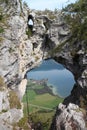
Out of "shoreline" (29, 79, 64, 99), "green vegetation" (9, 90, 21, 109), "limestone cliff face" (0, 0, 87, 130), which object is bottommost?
"shoreline" (29, 79, 64, 99)

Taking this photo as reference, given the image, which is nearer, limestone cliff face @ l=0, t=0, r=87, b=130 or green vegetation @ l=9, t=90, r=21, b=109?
green vegetation @ l=9, t=90, r=21, b=109

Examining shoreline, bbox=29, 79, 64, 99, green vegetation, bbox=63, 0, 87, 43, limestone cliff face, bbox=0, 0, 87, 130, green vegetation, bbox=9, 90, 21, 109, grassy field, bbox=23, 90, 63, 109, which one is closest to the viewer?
green vegetation, bbox=9, 90, 21, 109

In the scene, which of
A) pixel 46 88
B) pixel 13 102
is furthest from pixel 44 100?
pixel 13 102

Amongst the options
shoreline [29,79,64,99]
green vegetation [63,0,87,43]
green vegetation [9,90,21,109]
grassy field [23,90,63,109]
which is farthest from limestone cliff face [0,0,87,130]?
shoreline [29,79,64,99]

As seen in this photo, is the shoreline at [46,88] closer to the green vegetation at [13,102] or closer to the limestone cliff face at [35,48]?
the limestone cliff face at [35,48]

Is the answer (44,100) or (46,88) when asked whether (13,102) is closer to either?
(44,100)

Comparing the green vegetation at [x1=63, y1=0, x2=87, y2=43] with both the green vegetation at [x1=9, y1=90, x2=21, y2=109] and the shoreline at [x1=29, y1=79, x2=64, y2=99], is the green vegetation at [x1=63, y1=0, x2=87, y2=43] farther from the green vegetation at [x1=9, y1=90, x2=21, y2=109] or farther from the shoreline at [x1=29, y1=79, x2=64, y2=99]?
the shoreline at [x1=29, y1=79, x2=64, y2=99]
